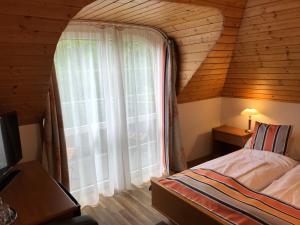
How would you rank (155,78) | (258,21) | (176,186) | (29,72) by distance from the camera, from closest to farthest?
(29,72)
(176,186)
(258,21)
(155,78)

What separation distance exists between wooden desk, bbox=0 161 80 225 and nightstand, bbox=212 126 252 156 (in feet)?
9.31

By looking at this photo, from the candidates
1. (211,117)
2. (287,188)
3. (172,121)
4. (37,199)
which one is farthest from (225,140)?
(37,199)

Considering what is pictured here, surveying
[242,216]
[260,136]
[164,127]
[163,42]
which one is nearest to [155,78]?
[163,42]

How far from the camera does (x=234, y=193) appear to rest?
2.13 metres

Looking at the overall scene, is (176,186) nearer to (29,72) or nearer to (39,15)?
(29,72)

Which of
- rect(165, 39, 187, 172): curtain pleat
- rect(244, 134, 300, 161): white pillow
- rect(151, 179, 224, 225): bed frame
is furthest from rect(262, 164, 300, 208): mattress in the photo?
rect(165, 39, 187, 172): curtain pleat

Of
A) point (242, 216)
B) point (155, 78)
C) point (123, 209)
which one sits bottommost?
point (123, 209)

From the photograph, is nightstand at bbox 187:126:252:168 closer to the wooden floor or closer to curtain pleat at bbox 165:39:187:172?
curtain pleat at bbox 165:39:187:172

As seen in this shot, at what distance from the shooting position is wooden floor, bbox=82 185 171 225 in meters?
2.61

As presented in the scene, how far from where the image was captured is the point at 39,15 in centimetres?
174

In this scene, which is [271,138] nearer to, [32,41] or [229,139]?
[229,139]

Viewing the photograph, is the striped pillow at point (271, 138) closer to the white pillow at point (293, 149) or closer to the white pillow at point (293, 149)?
the white pillow at point (293, 149)

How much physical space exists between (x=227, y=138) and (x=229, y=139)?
1.5 inches

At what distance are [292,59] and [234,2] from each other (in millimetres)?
1050
